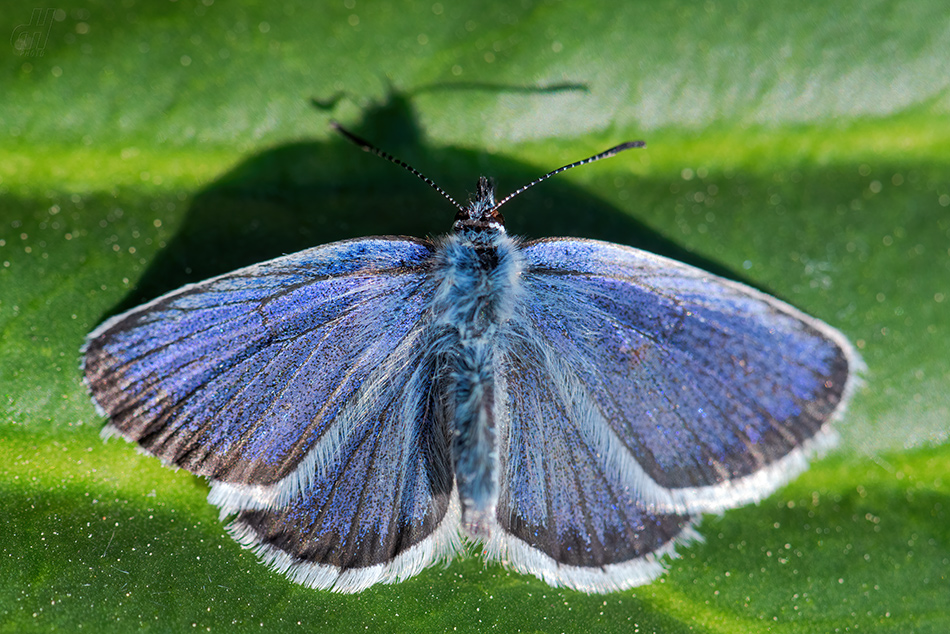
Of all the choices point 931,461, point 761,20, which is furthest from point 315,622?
point 761,20

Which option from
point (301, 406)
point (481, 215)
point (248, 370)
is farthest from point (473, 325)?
point (248, 370)

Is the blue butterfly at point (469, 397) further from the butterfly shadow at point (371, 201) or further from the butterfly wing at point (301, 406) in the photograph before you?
the butterfly shadow at point (371, 201)

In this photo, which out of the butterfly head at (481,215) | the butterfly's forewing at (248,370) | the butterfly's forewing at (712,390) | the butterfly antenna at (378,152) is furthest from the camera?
the butterfly antenna at (378,152)

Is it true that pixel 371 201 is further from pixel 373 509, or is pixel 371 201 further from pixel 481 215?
pixel 373 509

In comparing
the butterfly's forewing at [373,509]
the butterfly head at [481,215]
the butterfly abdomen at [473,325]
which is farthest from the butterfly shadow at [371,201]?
the butterfly's forewing at [373,509]

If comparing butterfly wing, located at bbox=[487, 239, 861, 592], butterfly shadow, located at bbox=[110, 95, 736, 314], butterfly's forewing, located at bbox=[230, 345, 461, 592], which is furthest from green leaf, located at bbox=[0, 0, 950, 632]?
butterfly wing, located at bbox=[487, 239, 861, 592]

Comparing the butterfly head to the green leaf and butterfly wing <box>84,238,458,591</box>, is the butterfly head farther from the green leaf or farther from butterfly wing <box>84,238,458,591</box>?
the green leaf

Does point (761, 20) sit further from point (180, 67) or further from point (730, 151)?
point (180, 67)
